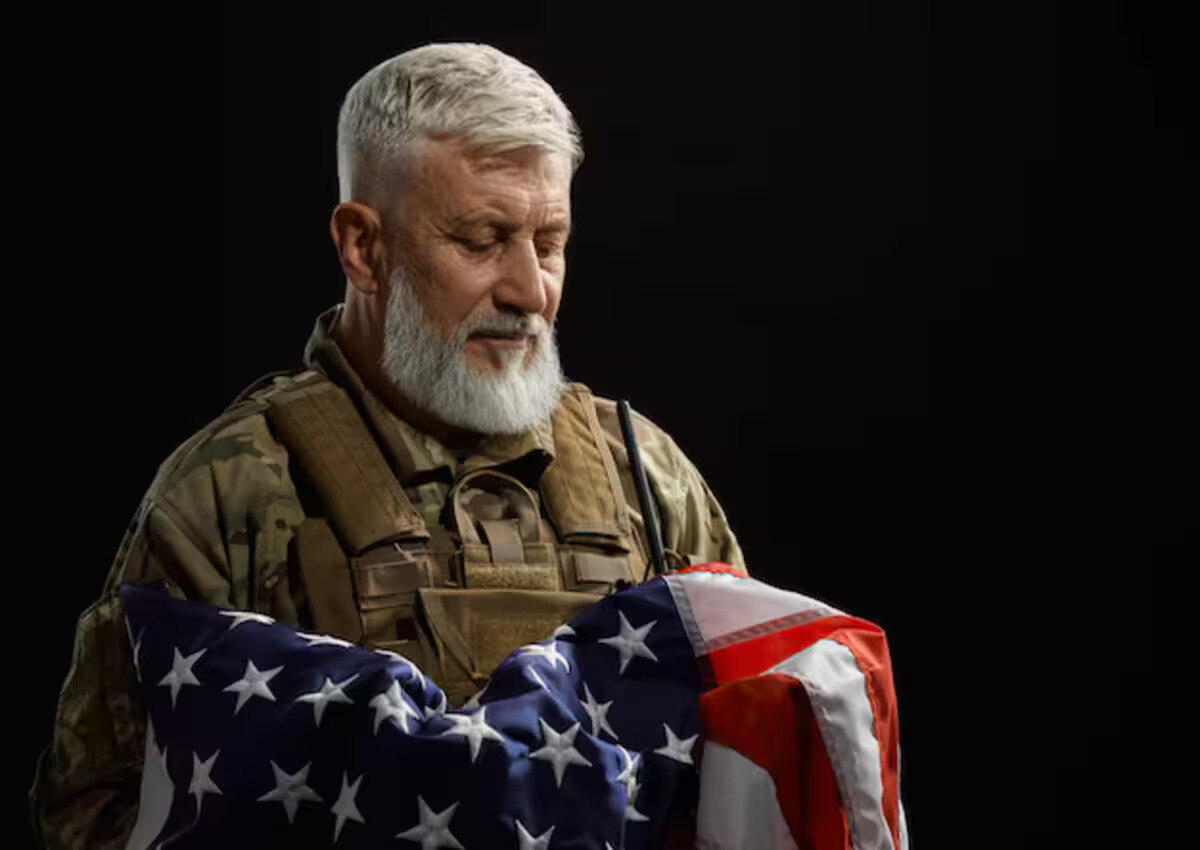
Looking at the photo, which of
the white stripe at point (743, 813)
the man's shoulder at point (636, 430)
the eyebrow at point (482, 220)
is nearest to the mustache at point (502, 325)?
the eyebrow at point (482, 220)

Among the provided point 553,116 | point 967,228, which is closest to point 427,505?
point 553,116

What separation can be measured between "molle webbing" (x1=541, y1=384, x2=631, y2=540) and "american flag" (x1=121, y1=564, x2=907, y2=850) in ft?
0.68

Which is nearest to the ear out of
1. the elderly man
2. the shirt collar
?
the elderly man

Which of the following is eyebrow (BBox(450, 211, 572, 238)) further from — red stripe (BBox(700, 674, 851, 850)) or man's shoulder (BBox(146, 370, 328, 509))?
red stripe (BBox(700, 674, 851, 850))

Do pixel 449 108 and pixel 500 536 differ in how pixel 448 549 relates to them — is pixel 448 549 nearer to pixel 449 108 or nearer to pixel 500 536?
pixel 500 536

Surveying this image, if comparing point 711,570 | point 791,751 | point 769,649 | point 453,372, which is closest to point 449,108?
point 453,372

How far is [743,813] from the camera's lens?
2.23 meters

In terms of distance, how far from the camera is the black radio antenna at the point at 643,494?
260cm

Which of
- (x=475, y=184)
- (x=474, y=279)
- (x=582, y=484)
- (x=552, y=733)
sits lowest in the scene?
(x=552, y=733)

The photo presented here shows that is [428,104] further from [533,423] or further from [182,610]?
[182,610]

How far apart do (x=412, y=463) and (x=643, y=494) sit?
32 cm

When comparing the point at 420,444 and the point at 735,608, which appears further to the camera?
the point at 420,444

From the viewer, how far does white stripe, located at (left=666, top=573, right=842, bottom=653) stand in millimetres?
2334

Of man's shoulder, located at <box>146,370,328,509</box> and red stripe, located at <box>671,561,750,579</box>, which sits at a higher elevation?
man's shoulder, located at <box>146,370,328,509</box>
